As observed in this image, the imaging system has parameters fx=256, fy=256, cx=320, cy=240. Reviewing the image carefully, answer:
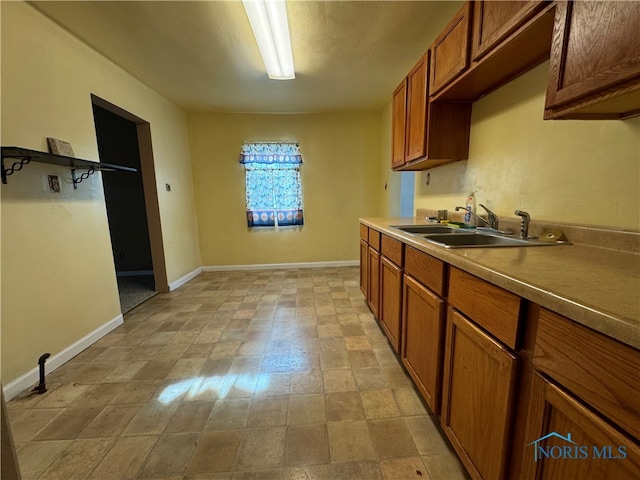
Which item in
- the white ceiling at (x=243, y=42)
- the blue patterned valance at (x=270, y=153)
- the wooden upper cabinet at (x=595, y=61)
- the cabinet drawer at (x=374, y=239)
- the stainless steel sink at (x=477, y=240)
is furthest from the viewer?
the blue patterned valance at (x=270, y=153)

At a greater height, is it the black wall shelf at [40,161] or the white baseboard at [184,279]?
the black wall shelf at [40,161]

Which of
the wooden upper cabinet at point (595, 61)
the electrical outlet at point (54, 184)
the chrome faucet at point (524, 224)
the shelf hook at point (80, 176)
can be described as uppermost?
the wooden upper cabinet at point (595, 61)

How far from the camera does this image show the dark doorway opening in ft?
12.0

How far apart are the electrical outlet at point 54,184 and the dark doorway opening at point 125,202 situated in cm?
186

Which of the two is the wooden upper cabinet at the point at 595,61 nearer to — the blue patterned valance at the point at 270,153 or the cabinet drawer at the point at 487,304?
the cabinet drawer at the point at 487,304

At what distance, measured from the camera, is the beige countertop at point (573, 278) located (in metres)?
0.51

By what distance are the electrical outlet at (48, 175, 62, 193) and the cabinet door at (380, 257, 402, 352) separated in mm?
2450

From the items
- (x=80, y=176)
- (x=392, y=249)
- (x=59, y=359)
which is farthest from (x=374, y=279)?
(x=80, y=176)

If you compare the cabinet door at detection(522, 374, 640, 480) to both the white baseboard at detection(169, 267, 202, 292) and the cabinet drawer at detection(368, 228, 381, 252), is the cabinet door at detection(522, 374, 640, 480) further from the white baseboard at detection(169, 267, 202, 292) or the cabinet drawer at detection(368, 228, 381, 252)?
the white baseboard at detection(169, 267, 202, 292)

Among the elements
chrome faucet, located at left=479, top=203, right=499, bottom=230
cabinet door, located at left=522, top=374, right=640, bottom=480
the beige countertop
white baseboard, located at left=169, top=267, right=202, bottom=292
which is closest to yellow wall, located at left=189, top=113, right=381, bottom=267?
white baseboard, located at left=169, top=267, right=202, bottom=292

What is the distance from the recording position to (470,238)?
5.18ft

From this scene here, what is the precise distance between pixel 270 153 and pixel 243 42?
6.10 feet

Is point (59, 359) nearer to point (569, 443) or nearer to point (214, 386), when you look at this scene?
point (214, 386)

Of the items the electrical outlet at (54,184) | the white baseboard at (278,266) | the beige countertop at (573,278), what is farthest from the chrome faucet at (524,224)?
the white baseboard at (278,266)
